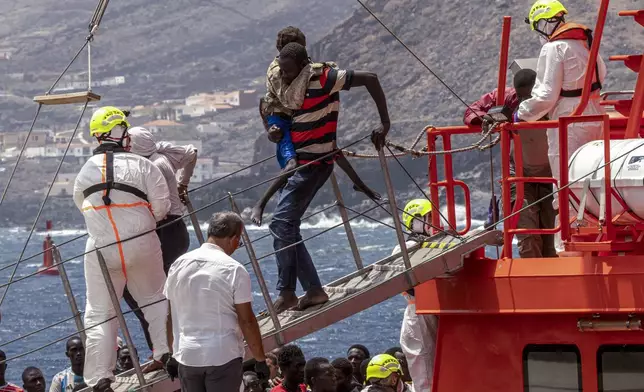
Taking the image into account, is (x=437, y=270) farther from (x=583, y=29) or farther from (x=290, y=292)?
(x=583, y=29)

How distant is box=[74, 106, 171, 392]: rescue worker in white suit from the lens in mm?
10430

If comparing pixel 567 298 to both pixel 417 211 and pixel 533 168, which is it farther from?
pixel 417 211

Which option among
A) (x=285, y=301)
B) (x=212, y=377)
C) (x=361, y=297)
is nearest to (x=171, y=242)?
(x=285, y=301)

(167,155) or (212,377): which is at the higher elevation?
(167,155)

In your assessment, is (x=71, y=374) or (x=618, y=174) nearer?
(x=618, y=174)

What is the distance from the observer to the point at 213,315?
8.53m

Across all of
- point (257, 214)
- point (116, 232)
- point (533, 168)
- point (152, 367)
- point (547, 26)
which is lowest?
point (152, 367)

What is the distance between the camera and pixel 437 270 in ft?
33.1

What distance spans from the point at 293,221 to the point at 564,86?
216 centimetres

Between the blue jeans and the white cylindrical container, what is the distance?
180cm

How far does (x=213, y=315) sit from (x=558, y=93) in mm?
3303

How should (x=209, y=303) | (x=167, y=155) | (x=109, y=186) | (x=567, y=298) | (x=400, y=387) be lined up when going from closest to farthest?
(x=209, y=303) < (x=567, y=298) < (x=109, y=186) < (x=167, y=155) < (x=400, y=387)


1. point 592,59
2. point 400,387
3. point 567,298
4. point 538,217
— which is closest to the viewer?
point 567,298

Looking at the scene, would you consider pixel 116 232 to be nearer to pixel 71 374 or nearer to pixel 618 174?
pixel 618 174
